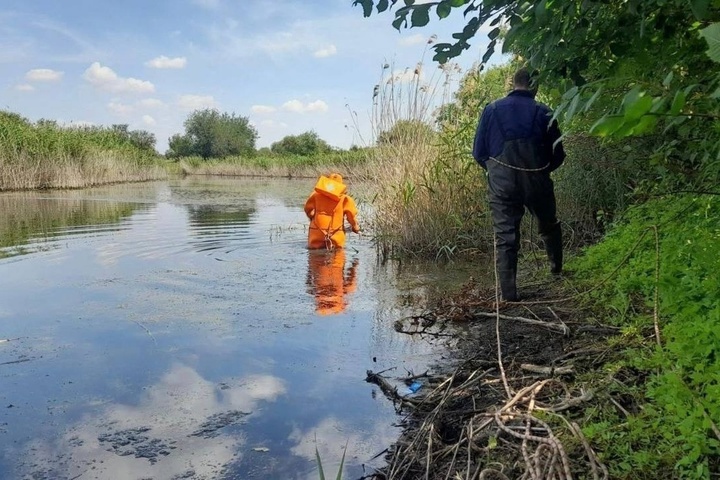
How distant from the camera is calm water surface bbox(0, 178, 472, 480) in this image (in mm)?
3029

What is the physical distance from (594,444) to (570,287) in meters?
2.75

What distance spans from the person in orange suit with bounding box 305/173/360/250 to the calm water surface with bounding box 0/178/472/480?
0.42 m

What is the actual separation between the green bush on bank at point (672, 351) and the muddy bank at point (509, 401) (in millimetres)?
135

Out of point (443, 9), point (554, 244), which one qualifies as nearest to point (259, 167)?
point (554, 244)

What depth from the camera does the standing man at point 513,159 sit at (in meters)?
5.11

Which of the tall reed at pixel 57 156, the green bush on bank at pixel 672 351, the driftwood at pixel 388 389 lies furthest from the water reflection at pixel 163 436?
the tall reed at pixel 57 156

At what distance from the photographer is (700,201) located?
3.95m

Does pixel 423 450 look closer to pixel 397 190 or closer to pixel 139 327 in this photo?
pixel 139 327

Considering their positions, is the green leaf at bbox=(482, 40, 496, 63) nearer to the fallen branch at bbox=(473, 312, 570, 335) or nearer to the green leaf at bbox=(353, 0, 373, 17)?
the green leaf at bbox=(353, 0, 373, 17)

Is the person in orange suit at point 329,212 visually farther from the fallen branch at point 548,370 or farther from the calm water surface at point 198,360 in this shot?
the fallen branch at point 548,370

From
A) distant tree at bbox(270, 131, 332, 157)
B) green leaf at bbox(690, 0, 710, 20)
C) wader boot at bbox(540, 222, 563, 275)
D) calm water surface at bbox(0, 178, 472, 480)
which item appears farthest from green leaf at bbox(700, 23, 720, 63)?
distant tree at bbox(270, 131, 332, 157)

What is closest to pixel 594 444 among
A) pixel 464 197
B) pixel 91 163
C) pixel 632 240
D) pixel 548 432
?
pixel 548 432

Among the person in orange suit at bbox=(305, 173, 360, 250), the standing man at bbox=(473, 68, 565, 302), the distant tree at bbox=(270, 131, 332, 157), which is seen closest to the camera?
the standing man at bbox=(473, 68, 565, 302)

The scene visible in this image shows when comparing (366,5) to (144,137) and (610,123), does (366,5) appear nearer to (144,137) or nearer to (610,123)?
(610,123)
